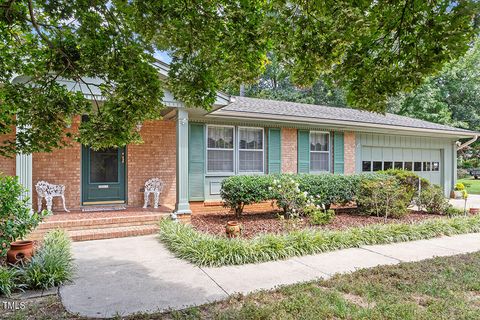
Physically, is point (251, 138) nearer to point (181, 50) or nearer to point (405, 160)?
point (181, 50)

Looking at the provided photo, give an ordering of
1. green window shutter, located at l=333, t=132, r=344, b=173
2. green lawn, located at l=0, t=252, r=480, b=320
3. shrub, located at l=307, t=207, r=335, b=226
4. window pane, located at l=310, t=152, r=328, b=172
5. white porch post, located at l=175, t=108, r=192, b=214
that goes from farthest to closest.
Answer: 1. green window shutter, located at l=333, t=132, r=344, b=173
2. window pane, located at l=310, t=152, r=328, b=172
3. white porch post, located at l=175, t=108, r=192, b=214
4. shrub, located at l=307, t=207, r=335, b=226
5. green lawn, located at l=0, t=252, r=480, b=320

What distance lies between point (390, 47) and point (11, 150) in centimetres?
460

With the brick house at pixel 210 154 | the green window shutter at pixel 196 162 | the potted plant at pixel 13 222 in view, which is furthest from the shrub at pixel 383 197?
the potted plant at pixel 13 222

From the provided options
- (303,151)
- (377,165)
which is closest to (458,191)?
(377,165)

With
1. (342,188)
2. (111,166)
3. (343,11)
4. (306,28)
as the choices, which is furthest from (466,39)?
(111,166)

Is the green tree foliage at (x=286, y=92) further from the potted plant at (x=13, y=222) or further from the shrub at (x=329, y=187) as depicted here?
the potted plant at (x=13, y=222)

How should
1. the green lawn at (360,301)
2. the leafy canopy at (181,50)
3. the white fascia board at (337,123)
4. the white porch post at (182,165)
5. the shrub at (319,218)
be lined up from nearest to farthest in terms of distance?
the green lawn at (360,301)
the leafy canopy at (181,50)
the shrub at (319,218)
the white porch post at (182,165)
the white fascia board at (337,123)

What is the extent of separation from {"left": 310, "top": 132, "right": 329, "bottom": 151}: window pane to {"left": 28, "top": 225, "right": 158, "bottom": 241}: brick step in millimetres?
6826

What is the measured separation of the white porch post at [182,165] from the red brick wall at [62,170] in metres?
2.90

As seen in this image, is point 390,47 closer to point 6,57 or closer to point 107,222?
point 6,57

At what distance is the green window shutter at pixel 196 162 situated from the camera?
959 cm

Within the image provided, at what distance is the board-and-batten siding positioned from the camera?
12.8 m

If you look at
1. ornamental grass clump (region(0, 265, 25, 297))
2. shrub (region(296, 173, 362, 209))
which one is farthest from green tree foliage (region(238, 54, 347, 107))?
ornamental grass clump (region(0, 265, 25, 297))

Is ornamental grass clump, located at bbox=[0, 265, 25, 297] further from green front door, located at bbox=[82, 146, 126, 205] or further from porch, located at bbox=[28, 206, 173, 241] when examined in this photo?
green front door, located at bbox=[82, 146, 126, 205]
